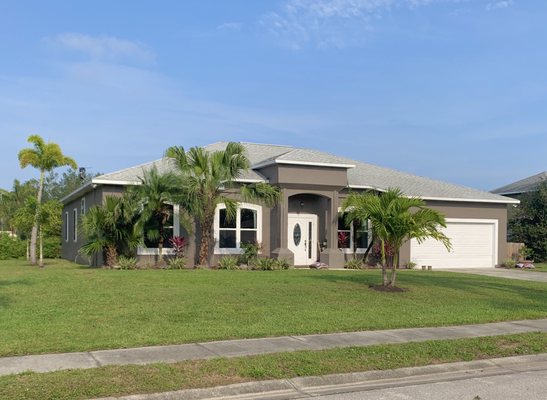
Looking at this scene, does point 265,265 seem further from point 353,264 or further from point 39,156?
point 39,156

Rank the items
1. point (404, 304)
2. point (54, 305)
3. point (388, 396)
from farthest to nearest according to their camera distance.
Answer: point (404, 304), point (54, 305), point (388, 396)

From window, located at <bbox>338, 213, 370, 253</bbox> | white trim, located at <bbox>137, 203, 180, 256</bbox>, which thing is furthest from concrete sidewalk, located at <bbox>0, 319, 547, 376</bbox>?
window, located at <bbox>338, 213, 370, 253</bbox>

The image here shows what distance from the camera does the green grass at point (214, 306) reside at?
8.77m

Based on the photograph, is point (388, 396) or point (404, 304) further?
point (404, 304)

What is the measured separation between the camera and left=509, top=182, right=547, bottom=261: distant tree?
30562 mm

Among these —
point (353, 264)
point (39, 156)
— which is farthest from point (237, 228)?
point (39, 156)

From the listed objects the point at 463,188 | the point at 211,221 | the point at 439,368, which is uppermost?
the point at 463,188

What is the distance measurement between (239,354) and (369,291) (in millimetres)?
7214

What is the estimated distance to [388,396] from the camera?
6438 mm

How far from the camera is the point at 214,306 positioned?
11453 mm

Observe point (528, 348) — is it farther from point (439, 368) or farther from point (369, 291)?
point (369, 291)

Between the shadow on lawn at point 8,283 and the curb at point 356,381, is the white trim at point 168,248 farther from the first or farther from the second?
the curb at point 356,381

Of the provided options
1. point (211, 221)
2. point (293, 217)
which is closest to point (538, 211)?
point (293, 217)

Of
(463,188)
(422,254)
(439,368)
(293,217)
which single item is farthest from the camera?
(463,188)
